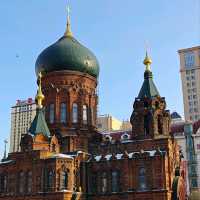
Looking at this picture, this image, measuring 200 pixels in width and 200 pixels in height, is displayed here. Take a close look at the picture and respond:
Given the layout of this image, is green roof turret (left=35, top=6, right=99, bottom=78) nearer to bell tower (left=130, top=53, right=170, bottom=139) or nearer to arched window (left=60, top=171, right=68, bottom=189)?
bell tower (left=130, top=53, right=170, bottom=139)

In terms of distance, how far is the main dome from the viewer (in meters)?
43.4

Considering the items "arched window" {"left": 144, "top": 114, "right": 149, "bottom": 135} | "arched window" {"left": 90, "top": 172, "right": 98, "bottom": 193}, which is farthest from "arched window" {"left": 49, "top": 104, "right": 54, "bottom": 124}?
"arched window" {"left": 144, "top": 114, "right": 149, "bottom": 135}

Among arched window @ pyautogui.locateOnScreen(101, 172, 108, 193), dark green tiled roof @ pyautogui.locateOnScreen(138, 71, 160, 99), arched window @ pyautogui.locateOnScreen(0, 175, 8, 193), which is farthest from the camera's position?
dark green tiled roof @ pyautogui.locateOnScreen(138, 71, 160, 99)

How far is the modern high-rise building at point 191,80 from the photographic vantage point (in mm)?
93938

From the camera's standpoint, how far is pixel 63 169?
117 feet

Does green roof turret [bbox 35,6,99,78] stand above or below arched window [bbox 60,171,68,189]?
above

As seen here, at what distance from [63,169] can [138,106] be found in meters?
9.11

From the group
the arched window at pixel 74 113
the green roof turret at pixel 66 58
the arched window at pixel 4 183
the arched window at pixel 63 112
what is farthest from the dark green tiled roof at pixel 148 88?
the arched window at pixel 4 183

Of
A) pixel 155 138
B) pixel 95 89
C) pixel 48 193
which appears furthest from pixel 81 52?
pixel 48 193

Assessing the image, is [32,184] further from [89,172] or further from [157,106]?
[157,106]

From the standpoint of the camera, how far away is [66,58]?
142ft

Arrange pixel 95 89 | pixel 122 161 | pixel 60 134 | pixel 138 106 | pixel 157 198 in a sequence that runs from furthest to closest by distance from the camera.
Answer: pixel 95 89 → pixel 60 134 → pixel 138 106 → pixel 122 161 → pixel 157 198

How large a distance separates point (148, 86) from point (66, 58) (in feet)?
30.0

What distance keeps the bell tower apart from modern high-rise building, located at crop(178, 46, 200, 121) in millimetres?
55196
